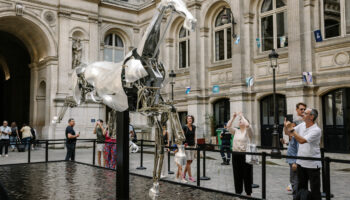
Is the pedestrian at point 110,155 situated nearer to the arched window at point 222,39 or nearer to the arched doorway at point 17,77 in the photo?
the arched window at point 222,39

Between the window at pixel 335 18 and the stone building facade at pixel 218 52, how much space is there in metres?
0.05

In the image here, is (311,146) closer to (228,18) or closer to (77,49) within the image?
(228,18)

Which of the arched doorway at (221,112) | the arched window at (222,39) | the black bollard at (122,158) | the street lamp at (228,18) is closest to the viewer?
the black bollard at (122,158)

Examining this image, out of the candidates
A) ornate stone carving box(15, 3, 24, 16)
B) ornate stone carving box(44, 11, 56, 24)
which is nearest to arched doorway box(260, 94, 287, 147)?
ornate stone carving box(44, 11, 56, 24)

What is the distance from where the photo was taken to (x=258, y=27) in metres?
19.1

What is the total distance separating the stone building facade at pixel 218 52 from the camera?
1555 centimetres

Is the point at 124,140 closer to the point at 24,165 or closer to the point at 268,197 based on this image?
the point at 268,197

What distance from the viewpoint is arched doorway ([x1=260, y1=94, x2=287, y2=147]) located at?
57.6 feet

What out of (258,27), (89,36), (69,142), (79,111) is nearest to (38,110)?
(79,111)

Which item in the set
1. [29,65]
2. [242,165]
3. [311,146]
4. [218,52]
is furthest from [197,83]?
[311,146]

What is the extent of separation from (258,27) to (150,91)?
1567cm

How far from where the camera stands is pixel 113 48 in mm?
27875

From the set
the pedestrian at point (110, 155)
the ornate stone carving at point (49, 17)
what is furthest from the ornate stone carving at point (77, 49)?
the pedestrian at point (110, 155)

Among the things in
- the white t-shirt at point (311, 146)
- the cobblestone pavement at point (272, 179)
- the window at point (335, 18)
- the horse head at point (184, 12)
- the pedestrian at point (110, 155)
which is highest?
the window at point (335, 18)
